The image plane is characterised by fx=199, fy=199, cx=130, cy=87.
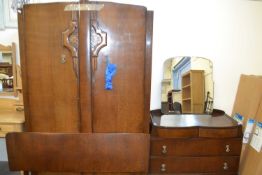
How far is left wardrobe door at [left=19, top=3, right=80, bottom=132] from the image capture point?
4.33 feet

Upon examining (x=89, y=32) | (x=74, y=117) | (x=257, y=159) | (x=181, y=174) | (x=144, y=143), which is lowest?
(x=181, y=174)

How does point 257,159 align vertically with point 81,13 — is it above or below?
below

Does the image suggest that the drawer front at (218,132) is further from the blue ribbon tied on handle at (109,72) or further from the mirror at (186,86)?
the blue ribbon tied on handle at (109,72)

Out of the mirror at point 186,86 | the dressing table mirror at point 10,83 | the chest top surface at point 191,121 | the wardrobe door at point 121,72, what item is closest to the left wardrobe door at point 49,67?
the wardrobe door at point 121,72

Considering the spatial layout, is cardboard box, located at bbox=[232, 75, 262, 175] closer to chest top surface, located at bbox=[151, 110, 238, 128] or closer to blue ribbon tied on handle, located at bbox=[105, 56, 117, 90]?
chest top surface, located at bbox=[151, 110, 238, 128]

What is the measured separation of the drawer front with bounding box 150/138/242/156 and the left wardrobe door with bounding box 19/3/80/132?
67 centimetres

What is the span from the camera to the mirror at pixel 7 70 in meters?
1.92

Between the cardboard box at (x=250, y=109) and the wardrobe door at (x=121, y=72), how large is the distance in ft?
3.21

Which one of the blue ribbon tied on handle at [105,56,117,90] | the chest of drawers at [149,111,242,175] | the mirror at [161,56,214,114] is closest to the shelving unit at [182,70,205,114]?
the mirror at [161,56,214,114]

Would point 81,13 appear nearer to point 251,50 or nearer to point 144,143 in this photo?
point 144,143

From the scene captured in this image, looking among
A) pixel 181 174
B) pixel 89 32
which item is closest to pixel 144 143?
pixel 181 174

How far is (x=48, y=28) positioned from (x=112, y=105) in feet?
2.23

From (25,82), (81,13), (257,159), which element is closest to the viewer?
(81,13)

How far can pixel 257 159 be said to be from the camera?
5.24 ft
